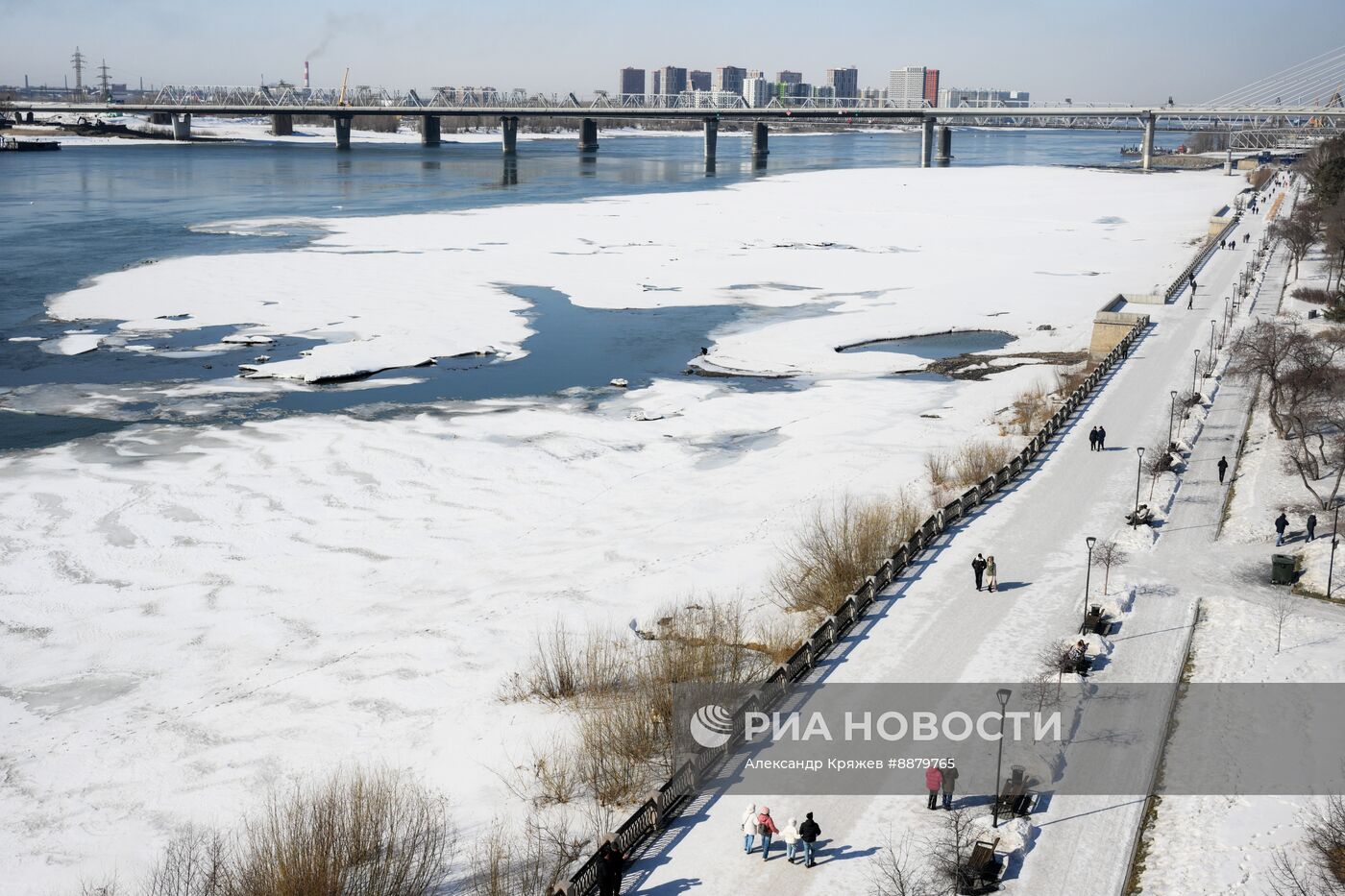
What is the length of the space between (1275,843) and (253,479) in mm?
23987

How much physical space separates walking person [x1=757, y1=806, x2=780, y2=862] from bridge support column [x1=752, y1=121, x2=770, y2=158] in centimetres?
15795

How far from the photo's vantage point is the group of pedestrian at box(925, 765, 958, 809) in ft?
49.7

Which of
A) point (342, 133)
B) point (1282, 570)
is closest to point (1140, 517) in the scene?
point (1282, 570)

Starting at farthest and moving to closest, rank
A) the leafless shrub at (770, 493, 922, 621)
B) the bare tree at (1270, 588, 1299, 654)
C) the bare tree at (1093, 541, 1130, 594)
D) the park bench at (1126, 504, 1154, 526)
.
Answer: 1. the park bench at (1126, 504, 1154, 526)
2. the leafless shrub at (770, 493, 922, 621)
3. the bare tree at (1093, 541, 1130, 594)
4. the bare tree at (1270, 588, 1299, 654)

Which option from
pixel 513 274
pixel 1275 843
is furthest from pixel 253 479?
pixel 513 274

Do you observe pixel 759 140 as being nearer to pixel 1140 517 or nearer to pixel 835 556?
pixel 1140 517

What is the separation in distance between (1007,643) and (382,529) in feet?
46.4

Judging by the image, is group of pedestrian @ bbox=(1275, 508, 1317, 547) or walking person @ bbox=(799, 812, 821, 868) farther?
group of pedestrian @ bbox=(1275, 508, 1317, 547)

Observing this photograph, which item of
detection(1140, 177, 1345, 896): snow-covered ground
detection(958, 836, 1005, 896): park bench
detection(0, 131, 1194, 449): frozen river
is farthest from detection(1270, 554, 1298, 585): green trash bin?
detection(0, 131, 1194, 449): frozen river

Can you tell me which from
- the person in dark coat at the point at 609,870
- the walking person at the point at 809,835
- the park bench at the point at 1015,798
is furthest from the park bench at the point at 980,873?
the person in dark coat at the point at 609,870

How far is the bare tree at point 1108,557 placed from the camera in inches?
874

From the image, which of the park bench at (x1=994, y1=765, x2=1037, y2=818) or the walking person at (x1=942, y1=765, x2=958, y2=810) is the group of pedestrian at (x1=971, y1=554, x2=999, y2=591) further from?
the walking person at (x1=942, y1=765, x2=958, y2=810)

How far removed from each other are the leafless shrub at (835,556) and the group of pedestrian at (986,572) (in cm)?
200

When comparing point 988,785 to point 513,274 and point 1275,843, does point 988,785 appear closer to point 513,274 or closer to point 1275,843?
point 1275,843
